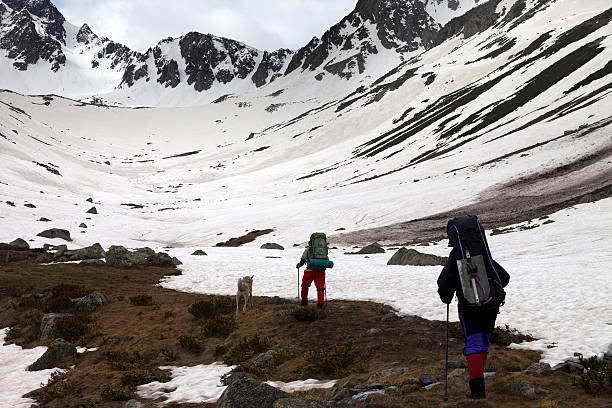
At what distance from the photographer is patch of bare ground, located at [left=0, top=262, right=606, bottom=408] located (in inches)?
257

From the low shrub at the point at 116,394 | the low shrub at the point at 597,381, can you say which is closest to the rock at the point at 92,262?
the low shrub at the point at 116,394

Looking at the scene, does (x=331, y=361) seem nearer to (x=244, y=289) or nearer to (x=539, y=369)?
(x=539, y=369)

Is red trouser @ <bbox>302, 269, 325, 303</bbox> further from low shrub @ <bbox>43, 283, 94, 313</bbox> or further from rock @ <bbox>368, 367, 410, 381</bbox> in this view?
low shrub @ <bbox>43, 283, 94, 313</bbox>

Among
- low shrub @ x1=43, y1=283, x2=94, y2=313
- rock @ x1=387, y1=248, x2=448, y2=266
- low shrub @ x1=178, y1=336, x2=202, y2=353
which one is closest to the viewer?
low shrub @ x1=178, y1=336, x2=202, y2=353

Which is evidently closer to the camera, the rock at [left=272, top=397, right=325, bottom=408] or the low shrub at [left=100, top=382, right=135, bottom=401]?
the rock at [left=272, top=397, right=325, bottom=408]

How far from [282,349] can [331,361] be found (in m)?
1.72

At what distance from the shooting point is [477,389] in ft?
19.2

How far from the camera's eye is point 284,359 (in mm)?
9180

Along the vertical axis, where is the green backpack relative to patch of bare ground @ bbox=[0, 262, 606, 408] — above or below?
above

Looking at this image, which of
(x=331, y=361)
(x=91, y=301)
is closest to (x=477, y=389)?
(x=331, y=361)

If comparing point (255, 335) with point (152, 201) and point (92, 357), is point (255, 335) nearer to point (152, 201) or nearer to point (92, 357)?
point (92, 357)

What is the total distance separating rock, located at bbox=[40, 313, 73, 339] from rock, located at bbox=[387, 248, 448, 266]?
16580 millimetres

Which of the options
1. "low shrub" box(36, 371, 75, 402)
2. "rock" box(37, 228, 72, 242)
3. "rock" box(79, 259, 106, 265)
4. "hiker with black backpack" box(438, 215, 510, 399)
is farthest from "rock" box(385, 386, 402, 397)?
"rock" box(37, 228, 72, 242)

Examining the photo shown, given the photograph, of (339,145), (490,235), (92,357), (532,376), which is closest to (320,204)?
(490,235)
